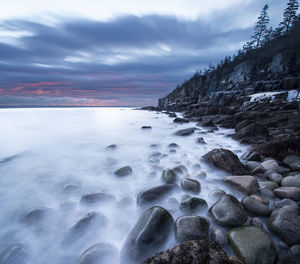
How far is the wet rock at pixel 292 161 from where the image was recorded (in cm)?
329

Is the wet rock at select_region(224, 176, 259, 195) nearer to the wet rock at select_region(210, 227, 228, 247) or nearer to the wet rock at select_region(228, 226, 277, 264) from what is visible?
the wet rock at select_region(228, 226, 277, 264)

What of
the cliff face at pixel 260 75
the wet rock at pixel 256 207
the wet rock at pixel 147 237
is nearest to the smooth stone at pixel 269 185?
the wet rock at pixel 256 207

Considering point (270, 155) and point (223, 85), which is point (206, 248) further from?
point (223, 85)

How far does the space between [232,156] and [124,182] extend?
2.67m

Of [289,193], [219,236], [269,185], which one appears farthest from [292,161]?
[219,236]

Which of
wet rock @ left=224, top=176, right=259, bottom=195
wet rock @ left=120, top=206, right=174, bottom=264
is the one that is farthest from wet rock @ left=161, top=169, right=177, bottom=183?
wet rock @ left=120, top=206, right=174, bottom=264

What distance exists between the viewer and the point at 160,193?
265 centimetres

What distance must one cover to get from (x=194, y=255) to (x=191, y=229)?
2.22ft

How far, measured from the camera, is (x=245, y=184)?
2602mm

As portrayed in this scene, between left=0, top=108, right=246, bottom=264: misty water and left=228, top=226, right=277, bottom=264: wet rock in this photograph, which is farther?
left=0, top=108, right=246, bottom=264: misty water

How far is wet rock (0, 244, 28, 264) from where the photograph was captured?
161cm

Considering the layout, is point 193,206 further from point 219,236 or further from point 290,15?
point 290,15

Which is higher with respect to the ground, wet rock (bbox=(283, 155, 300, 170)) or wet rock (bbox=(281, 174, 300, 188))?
wet rock (bbox=(281, 174, 300, 188))

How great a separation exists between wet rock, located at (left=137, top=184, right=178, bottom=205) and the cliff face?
2672 cm
